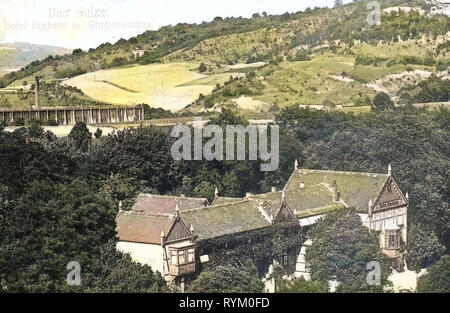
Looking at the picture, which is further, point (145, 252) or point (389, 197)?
point (389, 197)

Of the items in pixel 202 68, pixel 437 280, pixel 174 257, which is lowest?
pixel 437 280

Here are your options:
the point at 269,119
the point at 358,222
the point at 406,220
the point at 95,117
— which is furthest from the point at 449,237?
the point at 95,117

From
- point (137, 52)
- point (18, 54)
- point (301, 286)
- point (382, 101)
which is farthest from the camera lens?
point (137, 52)

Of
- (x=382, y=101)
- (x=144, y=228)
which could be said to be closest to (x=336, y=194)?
(x=144, y=228)

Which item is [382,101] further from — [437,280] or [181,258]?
[181,258]
